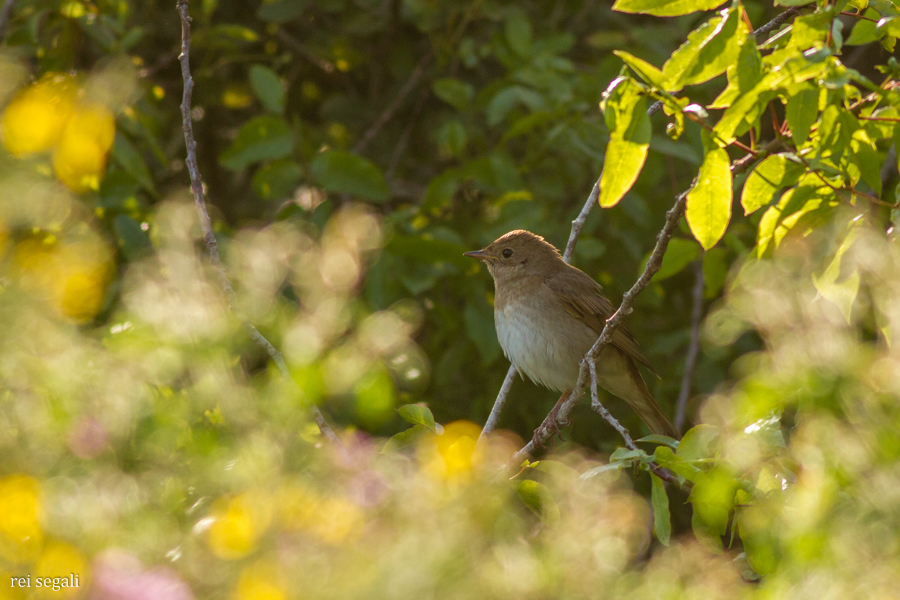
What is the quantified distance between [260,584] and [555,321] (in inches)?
160

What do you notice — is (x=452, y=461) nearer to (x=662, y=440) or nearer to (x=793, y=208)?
(x=662, y=440)

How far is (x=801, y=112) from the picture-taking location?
74.8 inches

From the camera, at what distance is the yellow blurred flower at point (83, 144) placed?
131 inches

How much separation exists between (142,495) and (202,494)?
0.10 meters

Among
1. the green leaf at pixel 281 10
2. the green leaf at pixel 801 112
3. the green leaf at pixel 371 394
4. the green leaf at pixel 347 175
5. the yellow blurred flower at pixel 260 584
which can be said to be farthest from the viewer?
the green leaf at pixel 281 10

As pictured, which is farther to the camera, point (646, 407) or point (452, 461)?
point (646, 407)

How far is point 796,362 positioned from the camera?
1581 millimetres

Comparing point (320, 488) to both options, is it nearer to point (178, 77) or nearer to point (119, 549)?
point (119, 549)

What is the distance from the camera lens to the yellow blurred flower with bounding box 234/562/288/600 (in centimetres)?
105

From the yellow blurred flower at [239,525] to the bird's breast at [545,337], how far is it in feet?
11.9

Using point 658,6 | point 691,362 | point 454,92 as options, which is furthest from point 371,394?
point 454,92

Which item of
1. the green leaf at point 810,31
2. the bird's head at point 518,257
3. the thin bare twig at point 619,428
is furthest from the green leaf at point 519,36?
the green leaf at point 810,31

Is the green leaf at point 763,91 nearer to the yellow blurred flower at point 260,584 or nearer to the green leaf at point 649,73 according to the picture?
the green leaf at point 649,73

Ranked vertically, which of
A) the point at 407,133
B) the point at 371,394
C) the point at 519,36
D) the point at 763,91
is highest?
the point at 763,91
